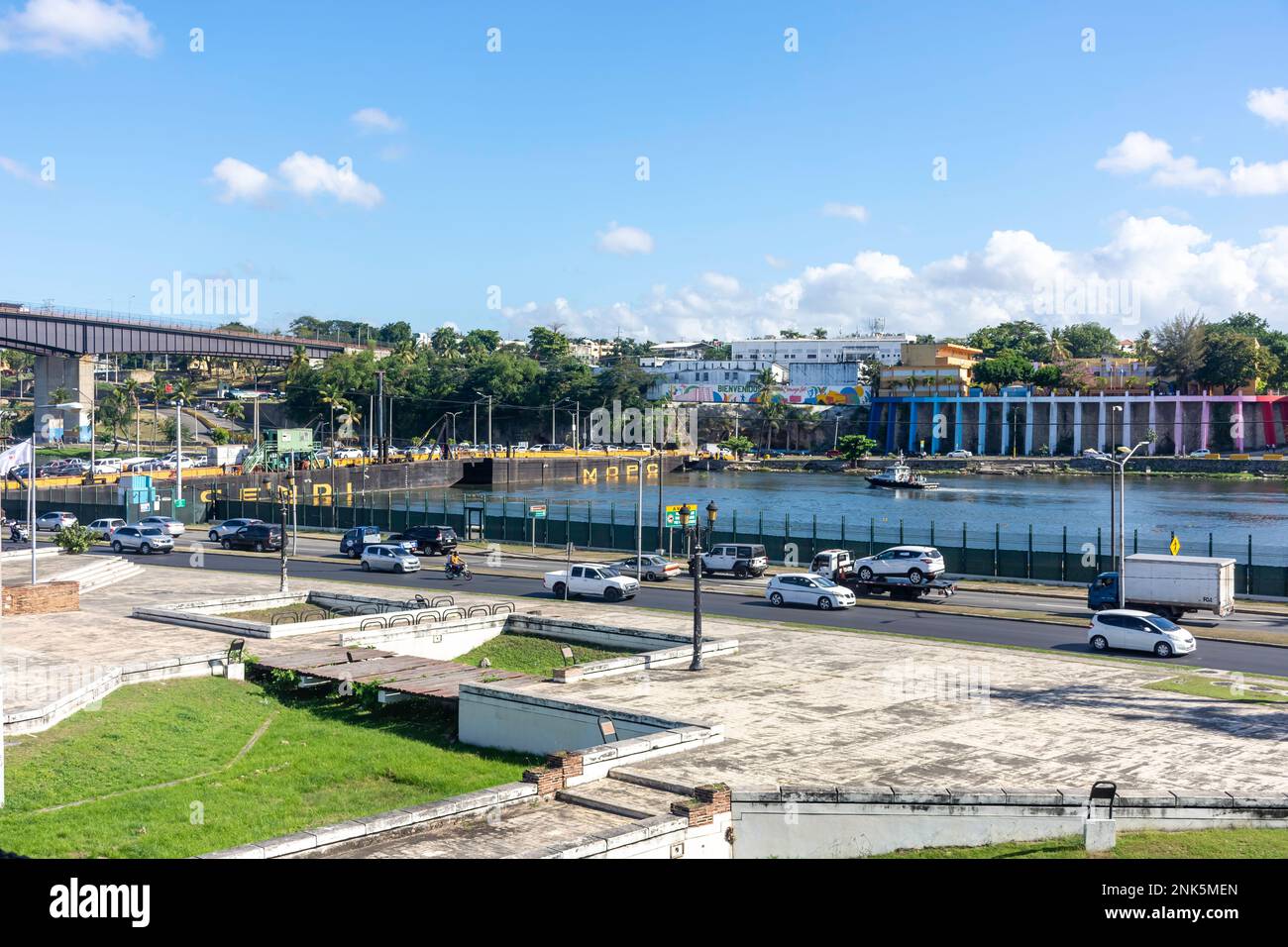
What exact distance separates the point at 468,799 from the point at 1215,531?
8935 centimetres

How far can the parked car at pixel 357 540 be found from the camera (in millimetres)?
63031

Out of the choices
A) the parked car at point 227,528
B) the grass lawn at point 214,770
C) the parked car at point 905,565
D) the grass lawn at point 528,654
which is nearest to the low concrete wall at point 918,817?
the grass lawn at point 214,770

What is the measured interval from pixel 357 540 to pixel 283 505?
1926cm

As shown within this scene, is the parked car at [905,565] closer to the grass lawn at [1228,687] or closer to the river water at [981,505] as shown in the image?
the river water at [981,505]

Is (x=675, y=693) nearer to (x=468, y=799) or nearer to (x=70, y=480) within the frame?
(x=468, y=799)

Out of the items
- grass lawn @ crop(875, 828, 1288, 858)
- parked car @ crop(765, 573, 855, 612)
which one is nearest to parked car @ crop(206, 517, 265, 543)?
parked car @ crop(765, 573, 855, 612)

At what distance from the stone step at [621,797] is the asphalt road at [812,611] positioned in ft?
65.7

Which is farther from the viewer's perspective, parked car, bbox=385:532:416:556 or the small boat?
the small boat

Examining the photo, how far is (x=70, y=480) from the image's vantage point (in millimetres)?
102688

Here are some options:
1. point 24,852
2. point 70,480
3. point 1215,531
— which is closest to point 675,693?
point 24,852

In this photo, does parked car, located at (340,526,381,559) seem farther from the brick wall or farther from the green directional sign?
the green directional sign

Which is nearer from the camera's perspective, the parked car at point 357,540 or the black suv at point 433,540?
the parked car at point 357,540

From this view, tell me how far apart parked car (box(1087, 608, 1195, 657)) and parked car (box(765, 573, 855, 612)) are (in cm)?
1080

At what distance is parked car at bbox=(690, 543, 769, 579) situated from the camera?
5541cm
